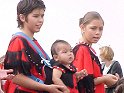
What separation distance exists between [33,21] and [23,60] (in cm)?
34

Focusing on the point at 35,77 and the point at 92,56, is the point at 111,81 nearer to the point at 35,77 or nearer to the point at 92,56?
the point at 92,56

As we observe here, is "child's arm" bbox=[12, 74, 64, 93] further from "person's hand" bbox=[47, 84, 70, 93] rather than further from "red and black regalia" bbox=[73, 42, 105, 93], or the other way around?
"red and black regalia" bbox=[73, 42, 105, 93]

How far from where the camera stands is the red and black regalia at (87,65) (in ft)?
10.5

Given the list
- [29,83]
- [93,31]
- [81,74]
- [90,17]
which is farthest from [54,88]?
[90,17]

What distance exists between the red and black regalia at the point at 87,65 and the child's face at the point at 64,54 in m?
0.10

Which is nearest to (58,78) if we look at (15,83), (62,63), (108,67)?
(62,63)

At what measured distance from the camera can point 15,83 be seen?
2.73 m

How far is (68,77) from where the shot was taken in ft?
10.1

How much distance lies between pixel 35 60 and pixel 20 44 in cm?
17

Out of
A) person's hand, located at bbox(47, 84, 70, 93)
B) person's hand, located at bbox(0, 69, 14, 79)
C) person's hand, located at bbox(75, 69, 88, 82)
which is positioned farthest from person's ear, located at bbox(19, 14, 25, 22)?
person's hand, located at bbox(75, 69, 88, 82)

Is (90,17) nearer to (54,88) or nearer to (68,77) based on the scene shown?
(68,77)

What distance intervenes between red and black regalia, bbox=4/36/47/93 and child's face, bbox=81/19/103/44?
72 cm

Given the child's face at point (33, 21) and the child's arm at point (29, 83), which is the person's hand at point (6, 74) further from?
the child's face at point (33, 21)

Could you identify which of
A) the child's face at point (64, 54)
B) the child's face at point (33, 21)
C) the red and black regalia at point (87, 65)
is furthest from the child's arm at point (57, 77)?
the child's face at point (33, 21)
